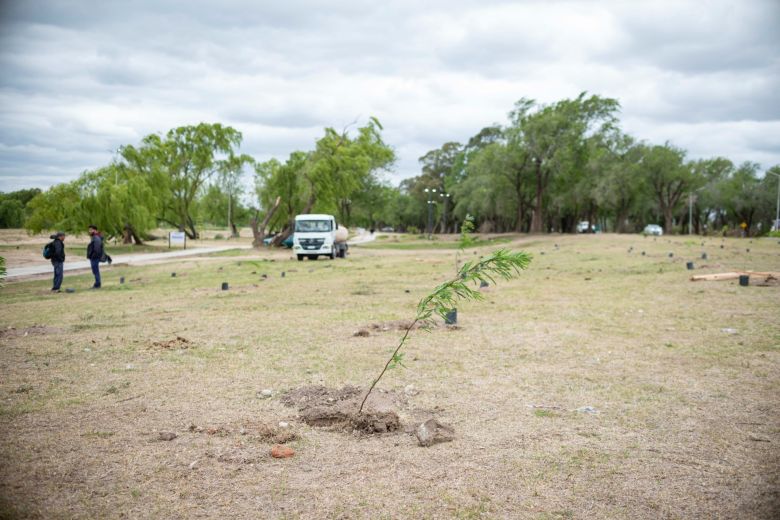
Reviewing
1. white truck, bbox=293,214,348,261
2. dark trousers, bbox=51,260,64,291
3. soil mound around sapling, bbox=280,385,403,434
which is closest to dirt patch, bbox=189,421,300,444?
soil mound around sapling, bbox=280,385,403,434

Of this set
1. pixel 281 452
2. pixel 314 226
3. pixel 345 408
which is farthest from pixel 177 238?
pixel 281 452

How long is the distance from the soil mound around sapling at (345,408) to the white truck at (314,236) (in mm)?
25279

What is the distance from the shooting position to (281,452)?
14.9 feet

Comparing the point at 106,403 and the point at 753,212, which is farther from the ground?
the point at 753,212

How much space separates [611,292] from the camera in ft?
47.4

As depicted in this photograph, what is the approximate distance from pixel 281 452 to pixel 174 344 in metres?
4.55

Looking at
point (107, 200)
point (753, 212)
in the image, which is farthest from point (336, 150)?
point (753, 212)

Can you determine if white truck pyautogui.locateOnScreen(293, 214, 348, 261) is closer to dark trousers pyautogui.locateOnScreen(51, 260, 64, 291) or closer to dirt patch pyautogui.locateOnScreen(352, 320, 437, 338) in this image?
dark trousers pyautogui.locateOnScreen(51, 260, 64, 291)

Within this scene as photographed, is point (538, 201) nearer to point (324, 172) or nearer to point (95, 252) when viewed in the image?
point (324, 172)

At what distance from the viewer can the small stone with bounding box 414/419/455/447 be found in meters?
4.78

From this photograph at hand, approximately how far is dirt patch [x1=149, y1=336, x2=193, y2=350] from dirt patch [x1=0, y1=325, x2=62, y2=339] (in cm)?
234

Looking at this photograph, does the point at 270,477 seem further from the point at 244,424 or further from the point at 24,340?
the point at 24,340

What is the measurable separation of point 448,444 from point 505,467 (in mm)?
601

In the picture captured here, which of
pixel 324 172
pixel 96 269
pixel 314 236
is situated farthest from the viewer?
pixel 324 172
